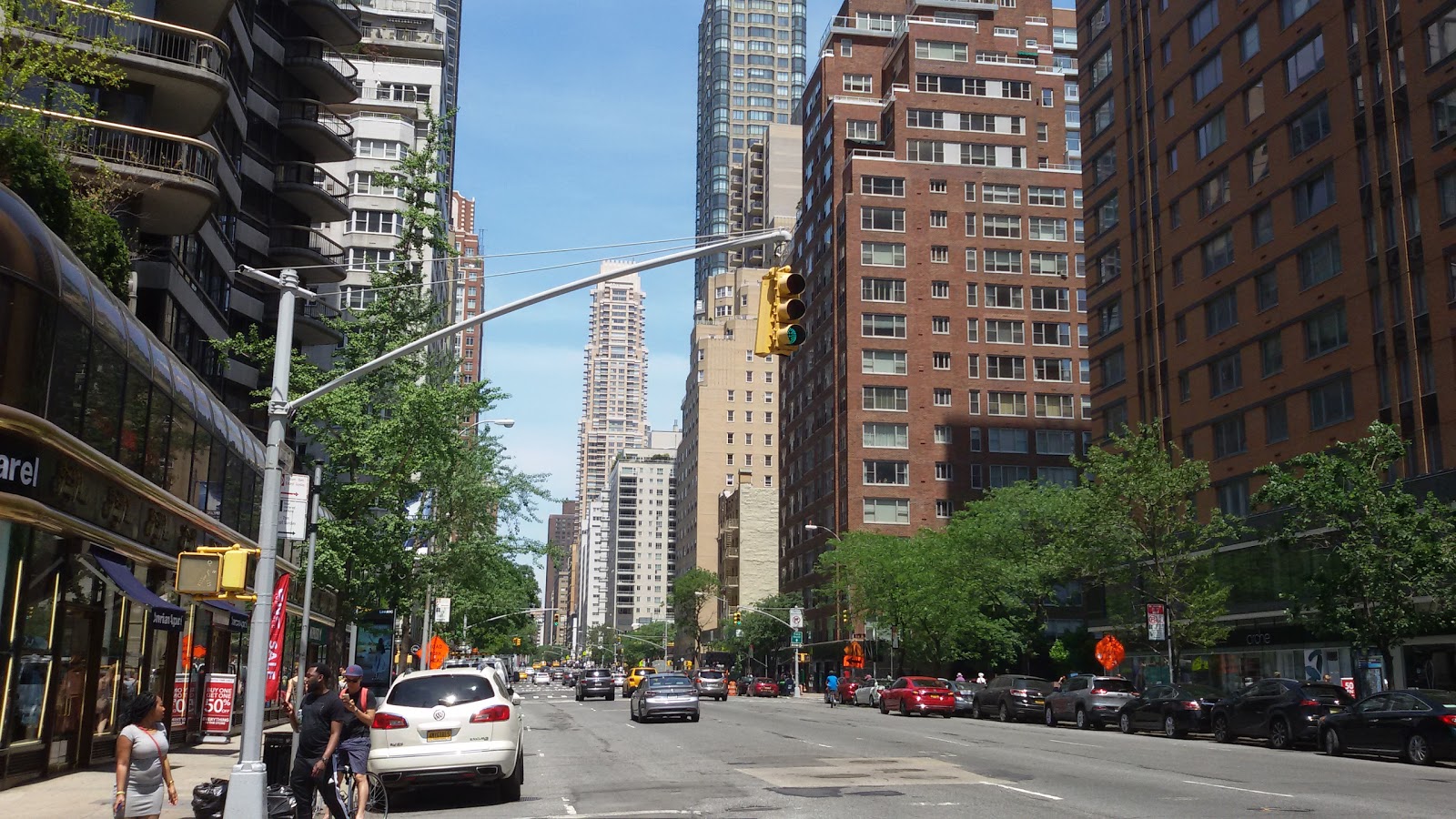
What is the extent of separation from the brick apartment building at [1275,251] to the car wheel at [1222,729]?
6.89m

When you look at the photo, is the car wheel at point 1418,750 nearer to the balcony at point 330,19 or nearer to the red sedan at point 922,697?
the red sedan at point 922,697

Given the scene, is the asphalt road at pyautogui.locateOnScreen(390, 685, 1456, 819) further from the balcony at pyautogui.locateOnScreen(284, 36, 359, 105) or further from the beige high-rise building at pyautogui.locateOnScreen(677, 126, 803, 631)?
the beige high-rise building at pyautogui.locateOnScreen(677, 126, 803, 631)

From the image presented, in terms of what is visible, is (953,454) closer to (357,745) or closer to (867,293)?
(867,293)

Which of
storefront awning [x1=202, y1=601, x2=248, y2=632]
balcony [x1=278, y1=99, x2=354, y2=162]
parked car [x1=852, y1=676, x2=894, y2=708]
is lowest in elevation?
parked car [x1=852, y1=676, x2=894, y2=708]

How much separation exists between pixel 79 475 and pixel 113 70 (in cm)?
1007

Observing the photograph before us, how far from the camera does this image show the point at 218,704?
88.8ft

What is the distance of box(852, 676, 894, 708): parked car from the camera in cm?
5969

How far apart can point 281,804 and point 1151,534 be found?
3868cm

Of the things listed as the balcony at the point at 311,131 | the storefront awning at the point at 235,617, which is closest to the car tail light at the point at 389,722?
the storefront awning at the point at 235,617

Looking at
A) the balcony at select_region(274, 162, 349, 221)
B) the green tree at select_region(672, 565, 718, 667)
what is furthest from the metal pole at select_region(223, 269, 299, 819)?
the green tree at select_region(672, 565, 718, 667)

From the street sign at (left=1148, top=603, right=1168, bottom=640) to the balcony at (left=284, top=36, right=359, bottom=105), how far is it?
139 feet

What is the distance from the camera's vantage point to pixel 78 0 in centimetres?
2605

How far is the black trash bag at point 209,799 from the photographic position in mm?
13422

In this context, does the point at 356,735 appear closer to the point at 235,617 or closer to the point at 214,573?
the point at 214,573
